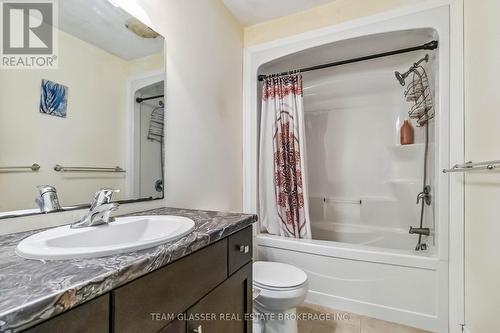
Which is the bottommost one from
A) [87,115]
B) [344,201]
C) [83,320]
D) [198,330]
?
[198,330]

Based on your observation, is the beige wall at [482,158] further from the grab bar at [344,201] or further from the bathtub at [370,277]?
the grab bar at [344,201]

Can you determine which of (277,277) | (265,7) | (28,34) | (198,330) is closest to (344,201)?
(277,277)

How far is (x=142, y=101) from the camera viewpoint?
1177mm

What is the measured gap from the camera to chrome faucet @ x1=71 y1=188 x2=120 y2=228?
0.83m

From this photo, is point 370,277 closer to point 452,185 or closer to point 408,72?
point 452,185

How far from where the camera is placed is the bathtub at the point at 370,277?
59.6 inches

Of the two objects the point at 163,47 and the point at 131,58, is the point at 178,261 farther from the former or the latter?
the point at 163,47

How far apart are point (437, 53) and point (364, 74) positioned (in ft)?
2.99

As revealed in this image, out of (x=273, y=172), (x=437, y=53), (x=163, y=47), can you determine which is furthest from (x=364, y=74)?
(x=163, y=47)

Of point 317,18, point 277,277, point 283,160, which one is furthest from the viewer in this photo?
point 283,160

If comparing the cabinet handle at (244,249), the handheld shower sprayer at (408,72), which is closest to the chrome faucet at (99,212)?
the cabinet handle at (244,249)

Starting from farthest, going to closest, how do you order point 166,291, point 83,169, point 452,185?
point 452,185
point 83,169
point 166,291

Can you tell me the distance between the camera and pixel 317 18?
1894mm

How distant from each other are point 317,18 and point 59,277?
2237 millimetres
